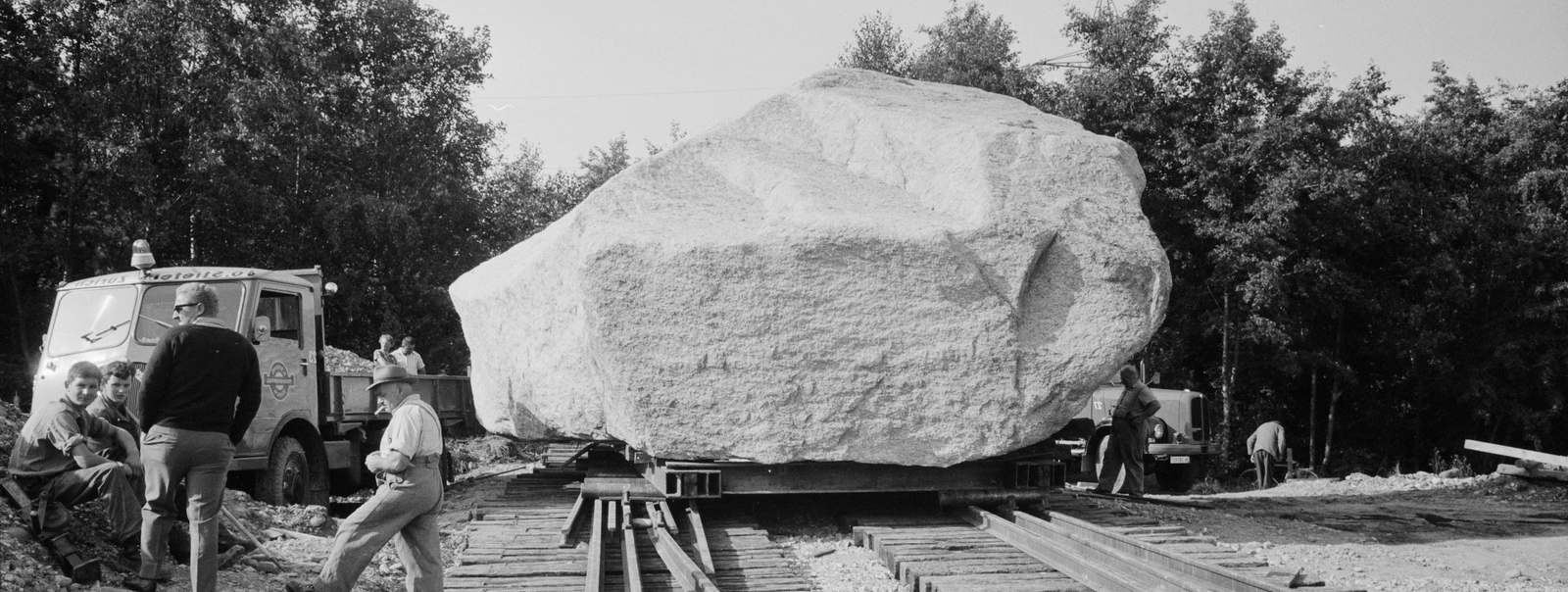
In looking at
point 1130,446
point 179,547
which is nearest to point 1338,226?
point 1130,446

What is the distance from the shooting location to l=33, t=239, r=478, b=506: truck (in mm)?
9008

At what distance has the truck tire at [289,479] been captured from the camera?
930cm

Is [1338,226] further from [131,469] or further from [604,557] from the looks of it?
[131,469]

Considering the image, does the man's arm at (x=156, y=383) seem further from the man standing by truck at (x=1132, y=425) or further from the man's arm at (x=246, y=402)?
the man standing by truck at (x=1132, y=425)

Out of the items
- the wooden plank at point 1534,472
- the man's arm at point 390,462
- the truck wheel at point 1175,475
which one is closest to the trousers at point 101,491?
the man's arm at point 390,462

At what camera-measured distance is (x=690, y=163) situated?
30.4ft

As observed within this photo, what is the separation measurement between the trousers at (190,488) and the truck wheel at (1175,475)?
1230 centimetres

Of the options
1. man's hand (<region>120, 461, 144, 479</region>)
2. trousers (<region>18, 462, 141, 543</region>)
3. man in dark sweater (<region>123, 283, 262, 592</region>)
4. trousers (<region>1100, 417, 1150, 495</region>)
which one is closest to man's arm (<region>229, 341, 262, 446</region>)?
man in dark sweater (<region>123, 283, 262, 592</region>)

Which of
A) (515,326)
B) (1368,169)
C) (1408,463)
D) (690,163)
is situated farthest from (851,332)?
(1408,463)

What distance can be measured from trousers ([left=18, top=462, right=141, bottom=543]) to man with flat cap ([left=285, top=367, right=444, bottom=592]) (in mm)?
1329

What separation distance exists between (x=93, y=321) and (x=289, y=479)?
6.66 feet

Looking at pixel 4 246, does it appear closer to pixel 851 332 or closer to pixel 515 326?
pixel 515 326

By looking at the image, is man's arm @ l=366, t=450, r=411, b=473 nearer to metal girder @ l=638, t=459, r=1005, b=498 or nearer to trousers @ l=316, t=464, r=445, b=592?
trousers @ l=316, t=464, r=445, b=592

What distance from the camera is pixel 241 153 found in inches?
750
